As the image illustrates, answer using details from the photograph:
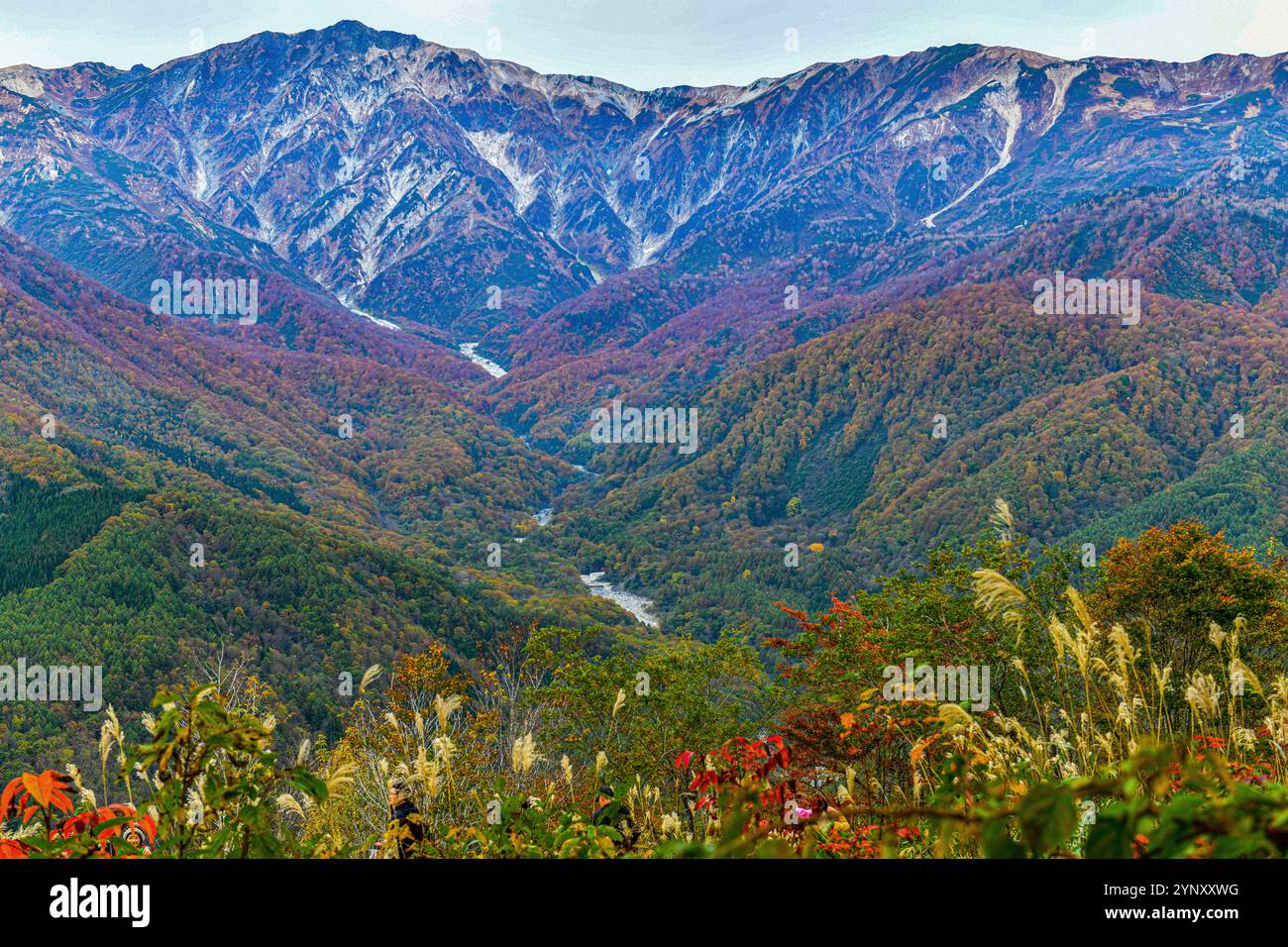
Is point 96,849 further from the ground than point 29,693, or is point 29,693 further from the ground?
point 96,849

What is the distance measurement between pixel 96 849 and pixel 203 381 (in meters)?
150

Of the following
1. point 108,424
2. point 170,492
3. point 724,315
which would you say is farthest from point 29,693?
point 724,315

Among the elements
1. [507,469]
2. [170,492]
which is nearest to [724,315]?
[507,469]

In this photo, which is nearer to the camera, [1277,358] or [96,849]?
[96,849]

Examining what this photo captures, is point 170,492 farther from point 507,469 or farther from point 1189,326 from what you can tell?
point 1189,326

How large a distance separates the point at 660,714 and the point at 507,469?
12108cm

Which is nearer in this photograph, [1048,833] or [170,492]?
[1048,833]

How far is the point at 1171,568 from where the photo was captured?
16094mm
